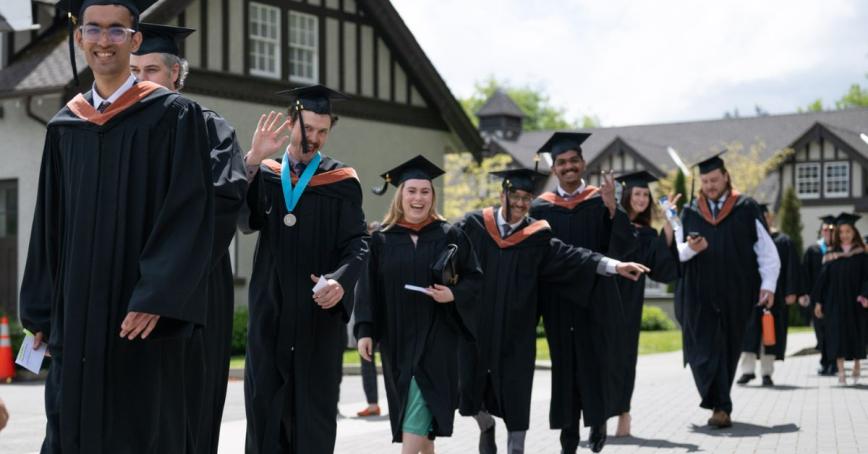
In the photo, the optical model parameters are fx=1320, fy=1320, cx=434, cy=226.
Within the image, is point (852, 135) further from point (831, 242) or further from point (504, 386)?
point (504, 386)

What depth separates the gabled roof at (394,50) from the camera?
21297 millimetres

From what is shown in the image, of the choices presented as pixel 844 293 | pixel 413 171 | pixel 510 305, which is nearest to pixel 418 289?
pixel 413 171

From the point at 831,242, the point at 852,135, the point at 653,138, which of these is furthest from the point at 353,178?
the point at 653,138

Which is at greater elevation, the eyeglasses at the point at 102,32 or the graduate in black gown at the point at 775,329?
the eyeglasses at the point at 102,32

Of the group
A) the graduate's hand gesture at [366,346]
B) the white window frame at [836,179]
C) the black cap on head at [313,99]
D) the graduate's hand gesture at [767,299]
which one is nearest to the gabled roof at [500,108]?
the white window frame at [836,179]

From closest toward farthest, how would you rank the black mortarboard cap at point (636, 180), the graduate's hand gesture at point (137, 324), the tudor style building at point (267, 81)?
1. the graduate's hand gesture at point (137, 324)
2. the black mortarboard cap at point (636, 180)
3. the tudor style building at point (267, 81)

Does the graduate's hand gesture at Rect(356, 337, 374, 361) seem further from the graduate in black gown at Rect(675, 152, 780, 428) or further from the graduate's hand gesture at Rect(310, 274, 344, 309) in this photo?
the graduate in black gown at Rect(675, 152, 780, 428)

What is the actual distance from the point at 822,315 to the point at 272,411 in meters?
13.5

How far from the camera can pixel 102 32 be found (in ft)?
16.3

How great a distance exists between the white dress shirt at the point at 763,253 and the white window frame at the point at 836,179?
139ft

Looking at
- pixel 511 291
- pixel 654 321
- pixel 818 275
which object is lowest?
pixel 654 321

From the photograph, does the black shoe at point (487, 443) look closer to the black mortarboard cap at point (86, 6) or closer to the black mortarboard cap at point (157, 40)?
the black mortarboard cap at point (157, 40)

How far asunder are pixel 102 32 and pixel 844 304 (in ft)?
49.5

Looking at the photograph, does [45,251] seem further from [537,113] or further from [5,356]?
[537,113]
